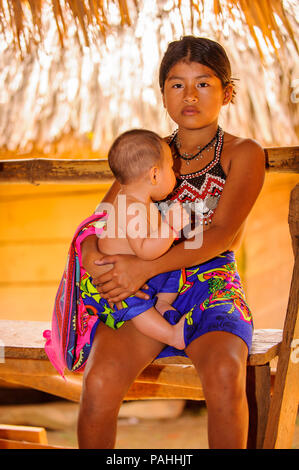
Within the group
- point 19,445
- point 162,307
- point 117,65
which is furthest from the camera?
point 117,65

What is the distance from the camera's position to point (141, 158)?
1.49m

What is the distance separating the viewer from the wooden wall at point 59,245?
3279 millimetres

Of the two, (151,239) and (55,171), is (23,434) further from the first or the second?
(151,239)

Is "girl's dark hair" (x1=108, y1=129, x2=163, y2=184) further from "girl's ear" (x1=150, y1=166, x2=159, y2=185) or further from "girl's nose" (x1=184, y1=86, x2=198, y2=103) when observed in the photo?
"girl's nose" (x1=184, y1=86, x2=198, y2=103)

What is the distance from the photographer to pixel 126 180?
1536mm

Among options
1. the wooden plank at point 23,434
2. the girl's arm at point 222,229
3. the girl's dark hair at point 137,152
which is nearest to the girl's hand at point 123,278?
the girl's arm at point 222,229

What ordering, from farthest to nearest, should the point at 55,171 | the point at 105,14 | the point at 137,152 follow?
1. the point at 105,14
2. the point at 55,171
3. the point at 137,152

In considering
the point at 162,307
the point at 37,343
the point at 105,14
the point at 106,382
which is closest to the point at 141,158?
the point at 162,307

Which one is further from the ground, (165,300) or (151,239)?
(151,239)

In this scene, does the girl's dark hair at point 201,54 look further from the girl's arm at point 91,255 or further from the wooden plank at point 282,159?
the girl's arm at point 91,255

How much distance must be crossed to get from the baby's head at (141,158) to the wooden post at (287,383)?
44 cm

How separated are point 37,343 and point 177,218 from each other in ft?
2.03

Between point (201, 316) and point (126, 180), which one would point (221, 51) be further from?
point (201, 316)

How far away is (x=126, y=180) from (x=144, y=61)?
4.13 ft
